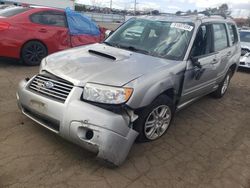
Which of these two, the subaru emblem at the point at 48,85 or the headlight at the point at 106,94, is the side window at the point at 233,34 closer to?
the headlight at the point at 106,94

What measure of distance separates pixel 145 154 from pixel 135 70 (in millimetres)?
1111

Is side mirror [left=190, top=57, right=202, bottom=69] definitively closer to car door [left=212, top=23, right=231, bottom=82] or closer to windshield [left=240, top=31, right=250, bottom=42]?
car door [left=212, top=23, right=231, bottom=82]

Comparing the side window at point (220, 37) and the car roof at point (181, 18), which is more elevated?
the car roof at point (181, 18)

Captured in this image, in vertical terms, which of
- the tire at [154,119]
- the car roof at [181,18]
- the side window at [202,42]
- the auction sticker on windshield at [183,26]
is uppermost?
the car roof at [181,18]

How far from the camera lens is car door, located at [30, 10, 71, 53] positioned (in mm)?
6738

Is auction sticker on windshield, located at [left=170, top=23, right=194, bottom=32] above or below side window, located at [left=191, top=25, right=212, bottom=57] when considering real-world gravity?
above

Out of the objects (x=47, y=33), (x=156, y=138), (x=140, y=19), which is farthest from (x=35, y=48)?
(x=156, y=138)

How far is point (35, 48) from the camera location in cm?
676

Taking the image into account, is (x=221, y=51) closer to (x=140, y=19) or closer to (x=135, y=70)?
(x=140, y=19)

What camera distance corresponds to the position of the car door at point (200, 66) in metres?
4.02

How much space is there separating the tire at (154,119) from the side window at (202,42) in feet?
3.14

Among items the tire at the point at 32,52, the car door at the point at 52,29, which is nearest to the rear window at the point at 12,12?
the car door at the point at 52,29

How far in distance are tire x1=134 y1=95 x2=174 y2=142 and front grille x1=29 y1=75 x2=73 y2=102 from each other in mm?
901

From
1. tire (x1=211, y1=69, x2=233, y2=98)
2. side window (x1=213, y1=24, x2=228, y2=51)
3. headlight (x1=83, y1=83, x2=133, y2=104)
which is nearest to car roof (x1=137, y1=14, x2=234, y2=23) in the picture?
side window (x1=213, y1=24, x2=228, y2=51)
